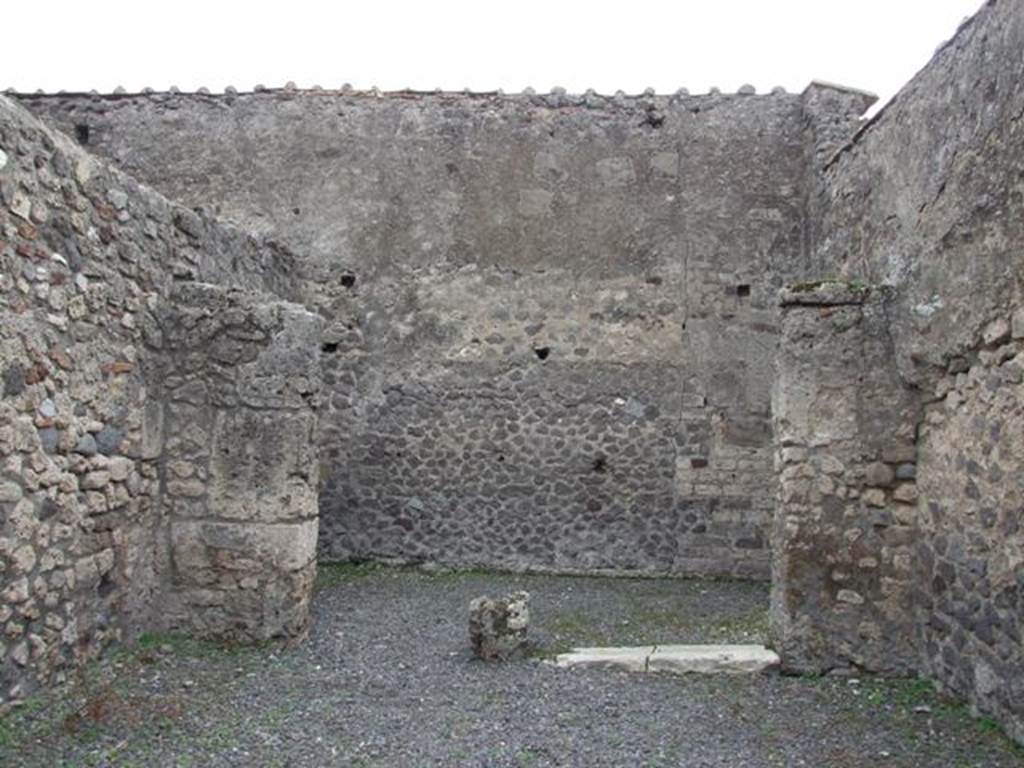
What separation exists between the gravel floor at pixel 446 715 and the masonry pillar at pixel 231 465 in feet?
0.99

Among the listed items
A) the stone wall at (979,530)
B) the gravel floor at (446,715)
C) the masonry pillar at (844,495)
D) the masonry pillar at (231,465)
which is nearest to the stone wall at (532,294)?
the gravel floor at (446,715)

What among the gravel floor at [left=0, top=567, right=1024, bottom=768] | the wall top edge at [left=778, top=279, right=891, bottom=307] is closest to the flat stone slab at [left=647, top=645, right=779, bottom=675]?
the gravel floor at [left=0, top=567, right=1024, bottom=768]

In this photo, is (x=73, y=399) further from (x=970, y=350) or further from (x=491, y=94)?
(x=491, y=94)

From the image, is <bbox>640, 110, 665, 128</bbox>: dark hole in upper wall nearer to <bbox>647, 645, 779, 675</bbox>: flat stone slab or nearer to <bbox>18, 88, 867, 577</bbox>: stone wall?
<bbox>18, 88, 867, 577</bbox>: stone wall

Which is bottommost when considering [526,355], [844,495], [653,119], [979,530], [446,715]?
[446,715]

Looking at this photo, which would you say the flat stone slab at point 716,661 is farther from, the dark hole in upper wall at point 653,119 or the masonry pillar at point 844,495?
the dark hole in upper wall at point 653,119

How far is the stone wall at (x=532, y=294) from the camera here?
379 inches

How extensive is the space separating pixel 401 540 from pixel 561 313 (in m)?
2.91

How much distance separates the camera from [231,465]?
6.00 meters

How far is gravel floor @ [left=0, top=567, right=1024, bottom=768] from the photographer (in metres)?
4.16

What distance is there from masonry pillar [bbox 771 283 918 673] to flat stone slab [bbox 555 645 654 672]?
84 cm

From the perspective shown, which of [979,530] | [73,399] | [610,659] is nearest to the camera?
[979,530]

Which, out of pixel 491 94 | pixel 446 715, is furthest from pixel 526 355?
pixel 446 715

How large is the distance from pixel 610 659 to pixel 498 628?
2.40 feet
